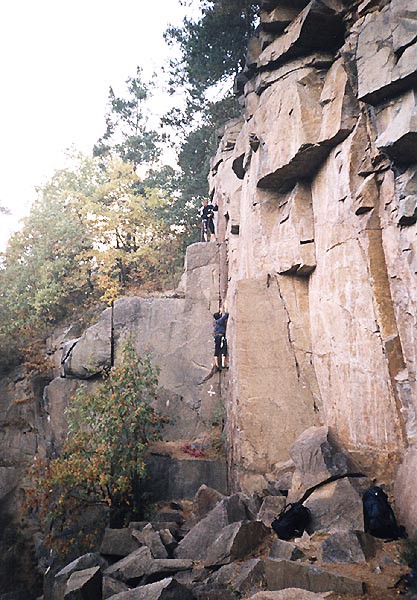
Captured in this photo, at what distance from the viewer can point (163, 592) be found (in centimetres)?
575

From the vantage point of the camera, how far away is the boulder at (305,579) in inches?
210

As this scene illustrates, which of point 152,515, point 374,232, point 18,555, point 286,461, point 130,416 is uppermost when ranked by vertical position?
point 374,232

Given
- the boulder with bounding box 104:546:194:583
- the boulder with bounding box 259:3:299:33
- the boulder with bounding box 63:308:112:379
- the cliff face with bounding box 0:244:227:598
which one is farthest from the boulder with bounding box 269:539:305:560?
the boulder with bounding box 259:3:299:33

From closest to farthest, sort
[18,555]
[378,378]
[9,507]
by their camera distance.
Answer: [378,378] < [18,555] < [9,507]

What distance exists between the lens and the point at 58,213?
74.4 ft

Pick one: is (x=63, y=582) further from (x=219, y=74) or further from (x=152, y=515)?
(x=219, y=74)

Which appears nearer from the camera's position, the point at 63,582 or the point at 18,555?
the point at 63,582

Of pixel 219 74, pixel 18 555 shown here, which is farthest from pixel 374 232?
pixel 18 555

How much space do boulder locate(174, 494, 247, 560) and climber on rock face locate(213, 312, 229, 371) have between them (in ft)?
22.5

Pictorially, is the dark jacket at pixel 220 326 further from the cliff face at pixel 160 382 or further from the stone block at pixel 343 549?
the stone block at pixel 343 549

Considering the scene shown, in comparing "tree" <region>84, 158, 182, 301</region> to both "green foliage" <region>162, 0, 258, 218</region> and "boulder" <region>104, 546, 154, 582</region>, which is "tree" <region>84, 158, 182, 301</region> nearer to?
"green foliage" <region>162, 0, 258, 218</region>

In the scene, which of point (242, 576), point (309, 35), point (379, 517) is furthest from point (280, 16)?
point (242, 576)

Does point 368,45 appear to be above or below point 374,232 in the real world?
above

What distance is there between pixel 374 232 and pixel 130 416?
802cm
